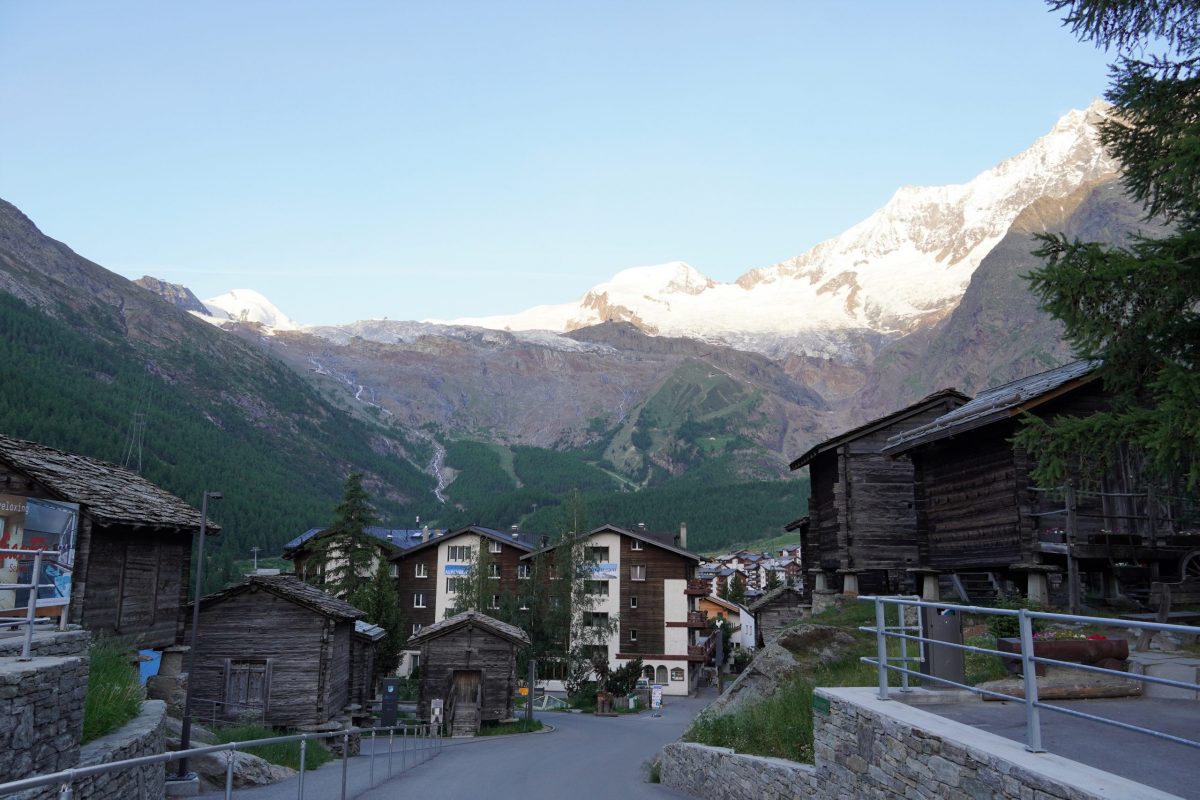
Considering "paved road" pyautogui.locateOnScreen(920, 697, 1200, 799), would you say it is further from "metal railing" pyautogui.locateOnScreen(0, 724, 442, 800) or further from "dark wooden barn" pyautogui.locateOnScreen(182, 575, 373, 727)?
"dark wooden barn" pyautogui.locateOnScreen(182, 575, 373, 727)

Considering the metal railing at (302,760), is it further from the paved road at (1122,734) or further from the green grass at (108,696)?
the paved road at (1122,734)

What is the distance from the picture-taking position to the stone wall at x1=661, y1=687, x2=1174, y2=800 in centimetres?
637

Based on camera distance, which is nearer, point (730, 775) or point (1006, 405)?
point (730, 775)

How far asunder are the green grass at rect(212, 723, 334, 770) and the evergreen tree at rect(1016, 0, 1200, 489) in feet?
66.5

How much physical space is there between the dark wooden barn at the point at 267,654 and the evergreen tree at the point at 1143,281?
2710 cm

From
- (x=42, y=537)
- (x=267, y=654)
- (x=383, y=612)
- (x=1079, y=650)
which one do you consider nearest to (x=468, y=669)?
(x=383, y=612)

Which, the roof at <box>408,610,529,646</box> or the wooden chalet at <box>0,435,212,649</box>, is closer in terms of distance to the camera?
the wooden chalet at <box>0,435,212,649</box>

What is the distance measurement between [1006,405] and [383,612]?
39.3 m

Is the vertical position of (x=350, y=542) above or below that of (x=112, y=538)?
above

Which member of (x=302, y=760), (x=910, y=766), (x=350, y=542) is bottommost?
(x=302, y=760)

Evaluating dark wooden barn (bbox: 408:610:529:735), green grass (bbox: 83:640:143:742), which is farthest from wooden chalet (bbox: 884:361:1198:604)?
dark wooden barn (bbox: 408:610:529:735)

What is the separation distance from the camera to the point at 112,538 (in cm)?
2362

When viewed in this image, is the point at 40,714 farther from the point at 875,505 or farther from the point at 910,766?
the point at 875,505

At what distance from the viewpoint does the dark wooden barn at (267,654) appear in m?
32.6
